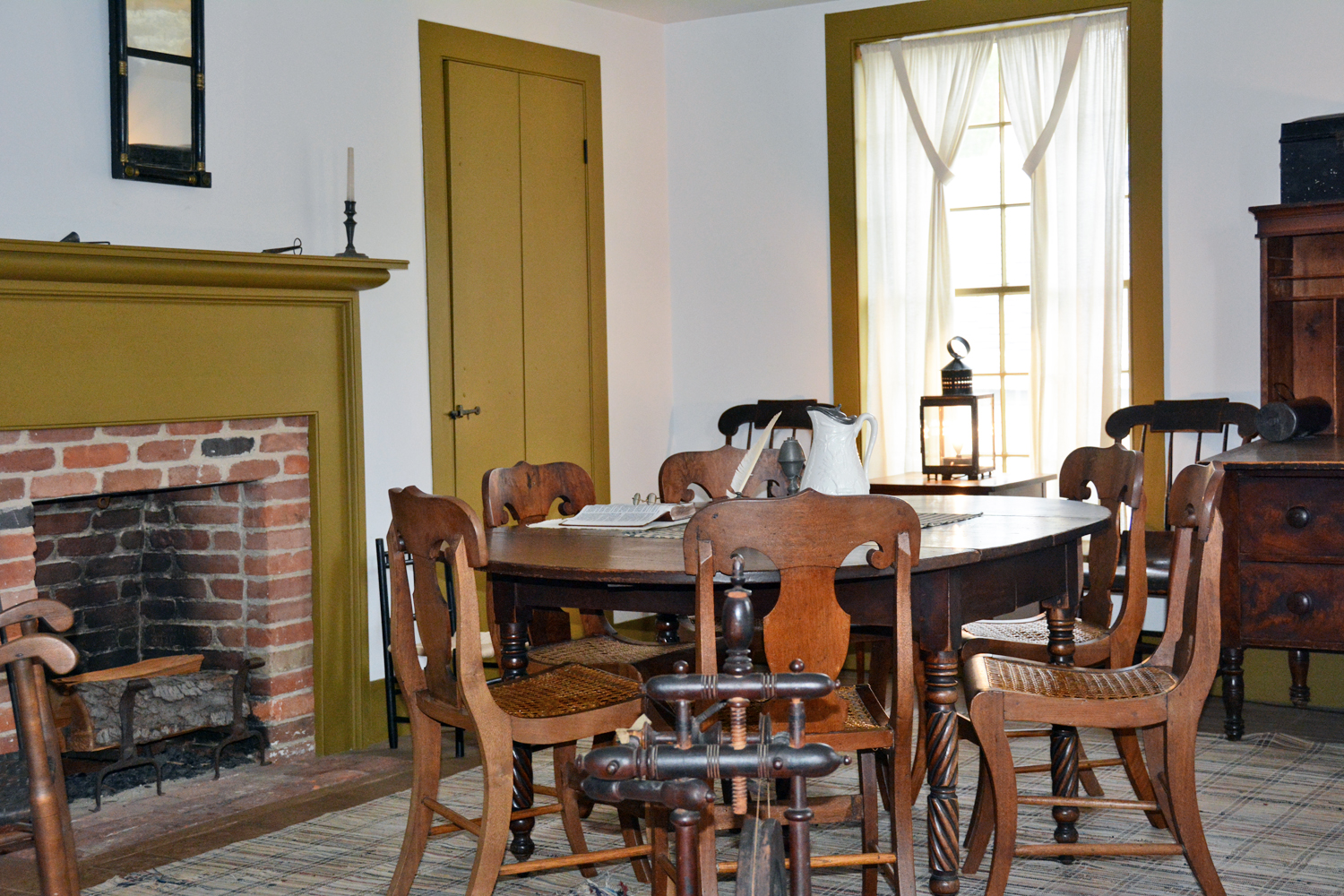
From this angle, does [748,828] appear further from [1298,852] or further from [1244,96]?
[1244,96]

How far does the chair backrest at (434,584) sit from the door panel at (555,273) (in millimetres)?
2535

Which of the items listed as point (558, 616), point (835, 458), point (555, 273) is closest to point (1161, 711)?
point (835, 458)

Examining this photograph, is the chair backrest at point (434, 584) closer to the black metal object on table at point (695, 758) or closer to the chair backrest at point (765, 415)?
the black metal object on table at point (695, 758)

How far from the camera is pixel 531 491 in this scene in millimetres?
3596

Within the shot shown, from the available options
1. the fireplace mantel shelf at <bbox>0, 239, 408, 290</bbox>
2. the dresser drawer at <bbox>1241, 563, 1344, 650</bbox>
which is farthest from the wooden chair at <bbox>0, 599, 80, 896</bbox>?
the dresser drawer at <bbox>1241, 563, 1344, 650</bbox>

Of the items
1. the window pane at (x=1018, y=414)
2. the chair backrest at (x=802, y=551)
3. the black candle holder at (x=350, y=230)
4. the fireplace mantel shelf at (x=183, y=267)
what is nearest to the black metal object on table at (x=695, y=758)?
the chair backrest at (x=802, y=551)

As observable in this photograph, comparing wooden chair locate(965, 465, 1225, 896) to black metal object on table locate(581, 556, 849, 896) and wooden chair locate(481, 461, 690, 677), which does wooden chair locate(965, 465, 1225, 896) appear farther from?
black metal object on table locate(581, 556, 849, 896)

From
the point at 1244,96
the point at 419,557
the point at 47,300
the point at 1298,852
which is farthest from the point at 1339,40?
the point at 47,300

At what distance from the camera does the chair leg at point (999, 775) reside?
2.58 metres

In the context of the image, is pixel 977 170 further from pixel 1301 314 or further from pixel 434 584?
pixel 434 584

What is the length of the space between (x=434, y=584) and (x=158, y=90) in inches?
80.1

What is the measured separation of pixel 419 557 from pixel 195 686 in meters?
1.87

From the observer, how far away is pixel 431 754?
281 centimetres

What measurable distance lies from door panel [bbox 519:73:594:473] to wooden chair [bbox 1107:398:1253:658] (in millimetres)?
2119
